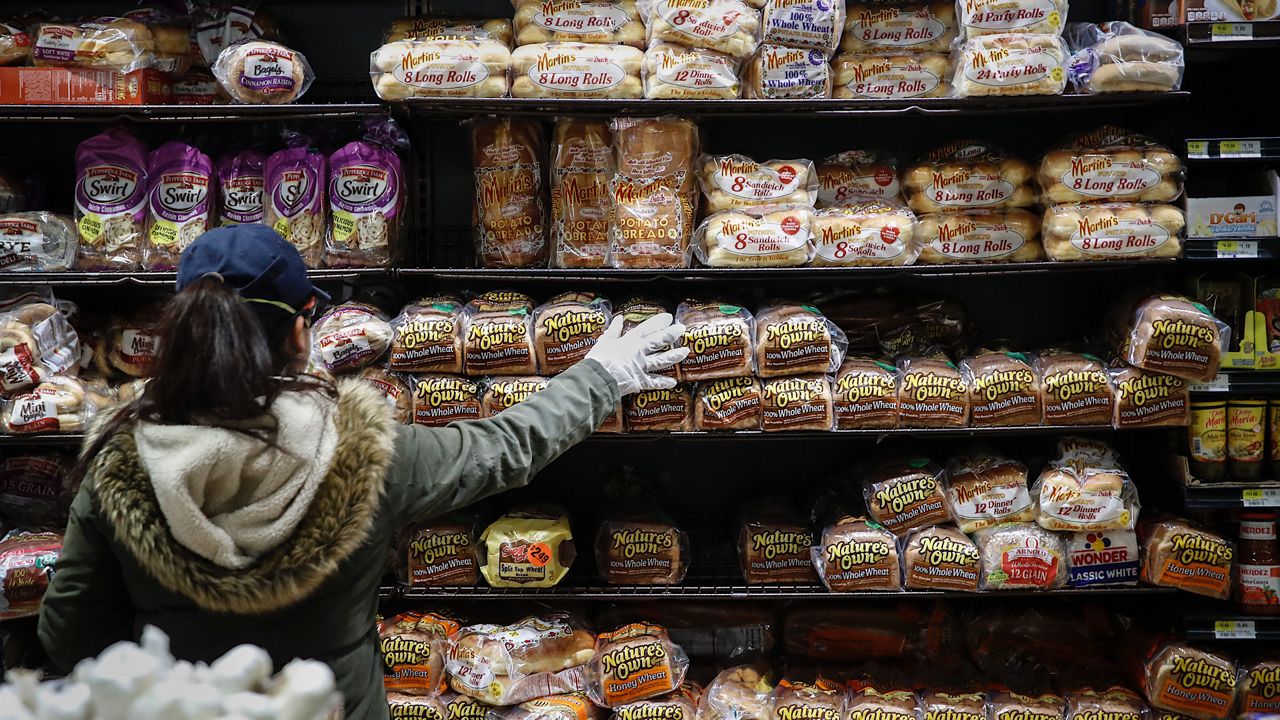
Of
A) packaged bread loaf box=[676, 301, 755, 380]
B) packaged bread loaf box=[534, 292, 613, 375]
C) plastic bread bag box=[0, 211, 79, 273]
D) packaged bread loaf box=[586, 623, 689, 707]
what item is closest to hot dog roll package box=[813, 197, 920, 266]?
packaged bread loaf box=[676, 301, 755, 380]

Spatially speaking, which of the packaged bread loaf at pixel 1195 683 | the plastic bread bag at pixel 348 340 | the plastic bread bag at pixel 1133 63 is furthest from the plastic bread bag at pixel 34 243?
the packaged bread loaf at pixel 1195 683

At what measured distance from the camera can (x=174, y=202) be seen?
111 inches

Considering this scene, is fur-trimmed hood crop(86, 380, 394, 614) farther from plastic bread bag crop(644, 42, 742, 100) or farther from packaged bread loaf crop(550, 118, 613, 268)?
plastic bread bag crop(644, 42, 742, 100)

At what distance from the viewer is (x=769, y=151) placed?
3.21 meters

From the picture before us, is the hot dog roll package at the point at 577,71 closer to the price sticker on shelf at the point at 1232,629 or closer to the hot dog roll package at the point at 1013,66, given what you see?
the hot dog roll package at the point at 1013,66

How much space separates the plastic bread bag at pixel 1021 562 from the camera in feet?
8.96

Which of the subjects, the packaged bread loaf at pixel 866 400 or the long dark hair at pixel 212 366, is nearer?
the long dark hair at pixel 212 366

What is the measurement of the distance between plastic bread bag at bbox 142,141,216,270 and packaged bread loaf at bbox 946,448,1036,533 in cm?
235

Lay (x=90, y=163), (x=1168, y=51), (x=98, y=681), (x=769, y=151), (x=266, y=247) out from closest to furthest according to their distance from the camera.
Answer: (x=98, y=681) → (x=266, y=247) → (x=1168, y=51) → (x=90, y=163) → (x=769, y=151)

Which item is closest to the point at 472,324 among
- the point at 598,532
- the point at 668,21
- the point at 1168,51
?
the point at 598,532

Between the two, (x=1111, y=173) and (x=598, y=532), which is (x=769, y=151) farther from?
(x=598, y=532)

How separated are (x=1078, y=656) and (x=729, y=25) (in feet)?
7.16

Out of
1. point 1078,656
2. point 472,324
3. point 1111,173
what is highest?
point 1111,173

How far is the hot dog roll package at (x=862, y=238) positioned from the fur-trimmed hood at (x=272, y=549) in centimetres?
155
